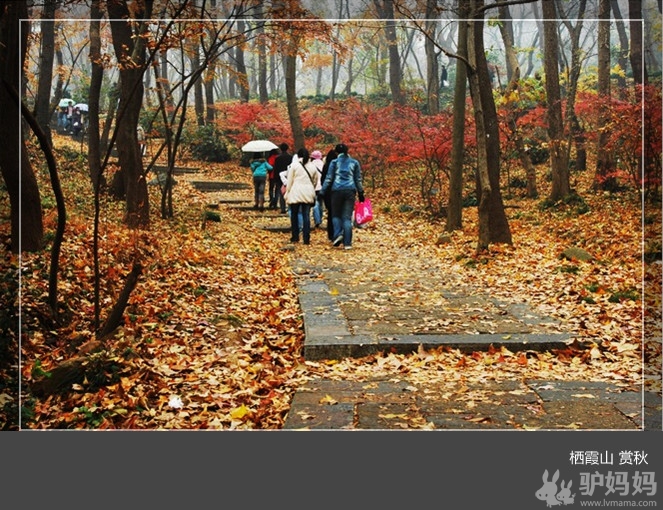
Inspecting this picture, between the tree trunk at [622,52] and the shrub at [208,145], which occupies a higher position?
the tree trunk at [622,52]

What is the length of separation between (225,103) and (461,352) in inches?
120

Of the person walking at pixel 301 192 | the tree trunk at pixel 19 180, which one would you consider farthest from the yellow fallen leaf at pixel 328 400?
the tree trunk at pixel 19 180

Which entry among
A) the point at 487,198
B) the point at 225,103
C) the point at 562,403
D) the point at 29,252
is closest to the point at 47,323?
the point at 29,252

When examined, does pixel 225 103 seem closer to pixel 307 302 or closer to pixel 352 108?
pixel 352 108

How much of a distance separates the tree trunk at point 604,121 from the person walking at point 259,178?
2.74 m

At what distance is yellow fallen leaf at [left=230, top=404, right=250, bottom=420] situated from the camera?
4.37 m

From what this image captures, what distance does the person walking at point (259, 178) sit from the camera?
6.00 metres

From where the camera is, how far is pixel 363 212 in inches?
249

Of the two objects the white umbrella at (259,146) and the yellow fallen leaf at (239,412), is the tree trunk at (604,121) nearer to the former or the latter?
the white umbrella at (259,146)

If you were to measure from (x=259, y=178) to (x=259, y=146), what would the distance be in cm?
55

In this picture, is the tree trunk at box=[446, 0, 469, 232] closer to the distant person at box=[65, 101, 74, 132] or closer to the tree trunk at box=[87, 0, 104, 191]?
the tree trunk at box=[87, 0, 104, 191]

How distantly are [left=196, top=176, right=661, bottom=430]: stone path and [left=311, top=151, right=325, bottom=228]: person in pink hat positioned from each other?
0.66m
